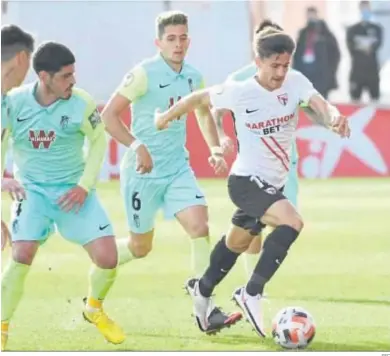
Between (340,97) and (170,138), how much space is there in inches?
588

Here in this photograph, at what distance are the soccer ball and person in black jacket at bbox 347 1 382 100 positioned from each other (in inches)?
597

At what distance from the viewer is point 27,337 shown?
28.3ft

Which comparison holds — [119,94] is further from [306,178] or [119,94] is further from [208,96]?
[306,178]

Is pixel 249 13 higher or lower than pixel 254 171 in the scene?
lower

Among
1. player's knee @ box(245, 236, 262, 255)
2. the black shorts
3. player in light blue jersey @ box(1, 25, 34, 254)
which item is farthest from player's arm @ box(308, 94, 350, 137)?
player's knee @ box(245, 236, 262, 255)

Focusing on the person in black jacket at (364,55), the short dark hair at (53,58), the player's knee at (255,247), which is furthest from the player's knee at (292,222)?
the person in black jacket at (364,55)

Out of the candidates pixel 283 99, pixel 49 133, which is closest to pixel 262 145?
pixel 283 99

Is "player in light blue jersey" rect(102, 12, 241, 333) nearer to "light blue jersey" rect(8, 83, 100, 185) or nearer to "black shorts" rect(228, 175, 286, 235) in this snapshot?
→ "black shorts" rect(228, 175, 286, 235)

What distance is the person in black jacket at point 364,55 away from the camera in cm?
2331

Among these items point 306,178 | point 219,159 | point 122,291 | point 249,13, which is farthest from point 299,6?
point 219,159

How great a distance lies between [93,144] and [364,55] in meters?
15.9

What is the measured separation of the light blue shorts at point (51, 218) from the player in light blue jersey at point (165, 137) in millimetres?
972

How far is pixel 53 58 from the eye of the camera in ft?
26.3

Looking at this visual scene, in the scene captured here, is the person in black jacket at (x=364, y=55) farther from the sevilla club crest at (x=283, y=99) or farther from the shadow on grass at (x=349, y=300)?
the sevilla club crest at (x=283, y=99)
